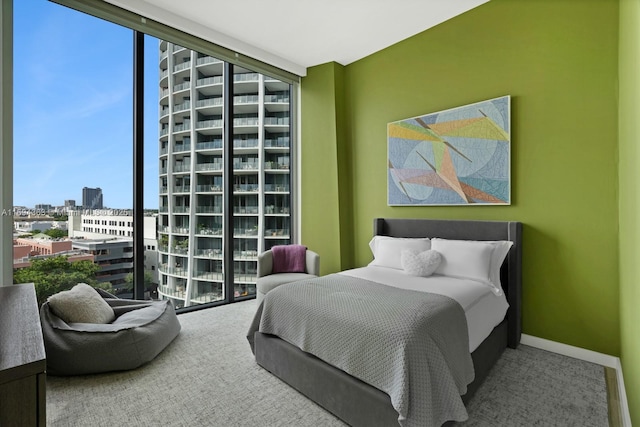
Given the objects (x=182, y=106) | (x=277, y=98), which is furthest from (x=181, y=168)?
(x=277, y=98)

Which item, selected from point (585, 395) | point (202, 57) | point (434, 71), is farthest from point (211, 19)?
point (585, 395)

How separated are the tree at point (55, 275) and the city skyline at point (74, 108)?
0.56m

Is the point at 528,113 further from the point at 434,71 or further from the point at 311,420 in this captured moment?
the point at 311,420

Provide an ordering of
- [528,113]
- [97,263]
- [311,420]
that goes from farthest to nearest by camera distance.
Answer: [97,263]
[528,113]
[311,420]

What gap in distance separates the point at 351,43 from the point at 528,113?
2.12 m

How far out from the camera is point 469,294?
222cm

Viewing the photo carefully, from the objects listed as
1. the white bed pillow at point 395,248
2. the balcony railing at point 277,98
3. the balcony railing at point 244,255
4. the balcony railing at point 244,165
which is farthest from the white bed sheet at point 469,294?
the balcony railing at point 277,98

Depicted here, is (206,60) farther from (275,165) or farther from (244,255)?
(244,255)

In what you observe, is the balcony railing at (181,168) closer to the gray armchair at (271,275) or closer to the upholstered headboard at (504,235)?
the gray armchair at (271,275)

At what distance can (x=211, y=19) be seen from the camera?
334 centimetres

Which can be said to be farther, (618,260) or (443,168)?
(443,168)

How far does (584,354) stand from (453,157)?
1988 millimetres

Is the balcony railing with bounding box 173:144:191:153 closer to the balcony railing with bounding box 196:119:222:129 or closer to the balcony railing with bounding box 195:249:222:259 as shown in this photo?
the balcony railing with bounding box 196:119:222:129

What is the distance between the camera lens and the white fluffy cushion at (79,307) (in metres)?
2.39
